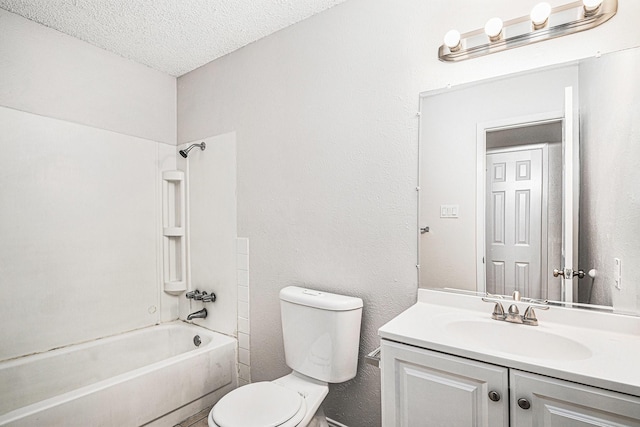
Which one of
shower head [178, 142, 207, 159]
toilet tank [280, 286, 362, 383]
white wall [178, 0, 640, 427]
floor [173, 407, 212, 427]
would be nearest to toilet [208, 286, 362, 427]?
toilet tank [280, 286, 362, 383]

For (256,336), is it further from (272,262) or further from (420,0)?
(420,0)

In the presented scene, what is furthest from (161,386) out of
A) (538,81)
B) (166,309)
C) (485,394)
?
(538,81)

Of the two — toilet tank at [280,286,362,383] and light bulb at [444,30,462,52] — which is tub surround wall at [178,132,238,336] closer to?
toilet tank at [280,286,362,383]

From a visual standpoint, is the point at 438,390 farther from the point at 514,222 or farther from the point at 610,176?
the point at 610,176

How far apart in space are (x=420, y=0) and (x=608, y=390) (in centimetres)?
164

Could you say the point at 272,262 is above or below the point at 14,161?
below

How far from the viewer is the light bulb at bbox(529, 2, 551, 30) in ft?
3.90

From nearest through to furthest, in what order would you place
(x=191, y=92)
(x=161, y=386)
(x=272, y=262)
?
1. (x=161, y=386)
2. (x=272, y=262)
3. (x=191, y=92)

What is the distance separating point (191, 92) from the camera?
2.62 metres

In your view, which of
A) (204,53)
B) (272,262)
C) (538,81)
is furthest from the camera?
(204,53)

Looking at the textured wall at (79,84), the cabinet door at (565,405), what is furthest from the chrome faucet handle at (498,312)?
the textured wall at (79,84)

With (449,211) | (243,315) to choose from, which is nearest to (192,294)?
(243,315)

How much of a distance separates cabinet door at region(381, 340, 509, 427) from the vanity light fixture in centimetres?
123

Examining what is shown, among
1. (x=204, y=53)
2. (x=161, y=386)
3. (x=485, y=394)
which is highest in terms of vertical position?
(x=204, y=53)
